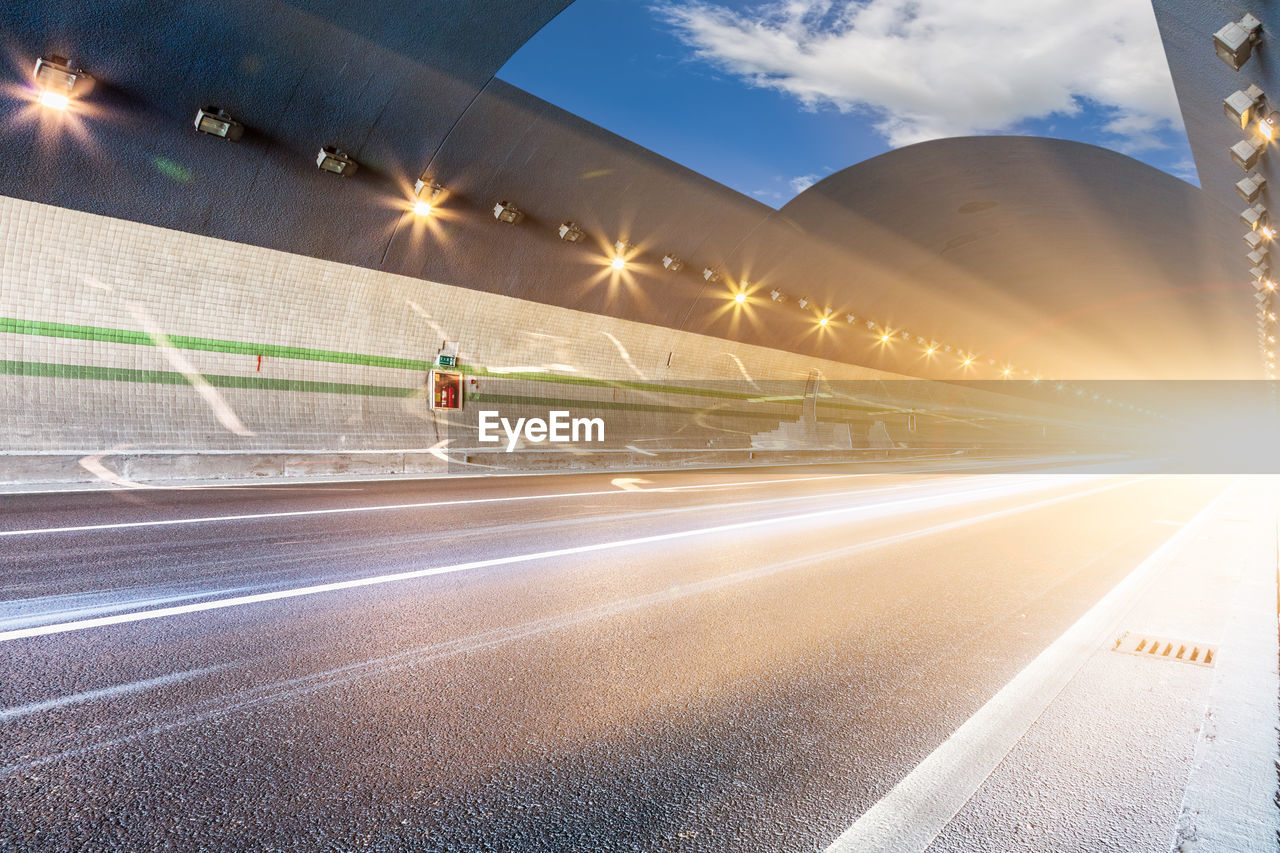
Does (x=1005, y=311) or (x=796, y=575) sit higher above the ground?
(x=1005, y=311)

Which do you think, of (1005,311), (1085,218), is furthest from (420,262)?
(1005,311)

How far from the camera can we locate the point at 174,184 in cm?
1313

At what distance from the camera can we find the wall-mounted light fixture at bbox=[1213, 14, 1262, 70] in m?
8.10

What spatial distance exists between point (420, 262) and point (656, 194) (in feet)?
21.3

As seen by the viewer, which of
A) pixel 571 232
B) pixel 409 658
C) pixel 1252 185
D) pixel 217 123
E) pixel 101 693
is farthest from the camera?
pixel 571 232

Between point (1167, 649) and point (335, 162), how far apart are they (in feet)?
48.2

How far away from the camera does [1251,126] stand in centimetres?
994

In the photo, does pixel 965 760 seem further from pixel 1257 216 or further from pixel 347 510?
→ pixel 1257 216

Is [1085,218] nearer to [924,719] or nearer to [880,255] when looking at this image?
[880,255]

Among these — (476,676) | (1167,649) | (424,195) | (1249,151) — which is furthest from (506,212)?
(1167,649)

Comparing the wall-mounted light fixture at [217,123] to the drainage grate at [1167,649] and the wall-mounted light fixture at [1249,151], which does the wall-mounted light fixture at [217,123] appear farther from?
the wall-mounted light fixture at [1249,151]

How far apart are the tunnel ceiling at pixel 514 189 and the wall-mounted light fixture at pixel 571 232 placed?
9.9 inches

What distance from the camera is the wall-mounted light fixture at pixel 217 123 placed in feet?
40.4

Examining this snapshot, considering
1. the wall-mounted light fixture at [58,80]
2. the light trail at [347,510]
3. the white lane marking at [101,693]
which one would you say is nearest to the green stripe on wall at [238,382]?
the wall-mounted light fixture at [58,80]
